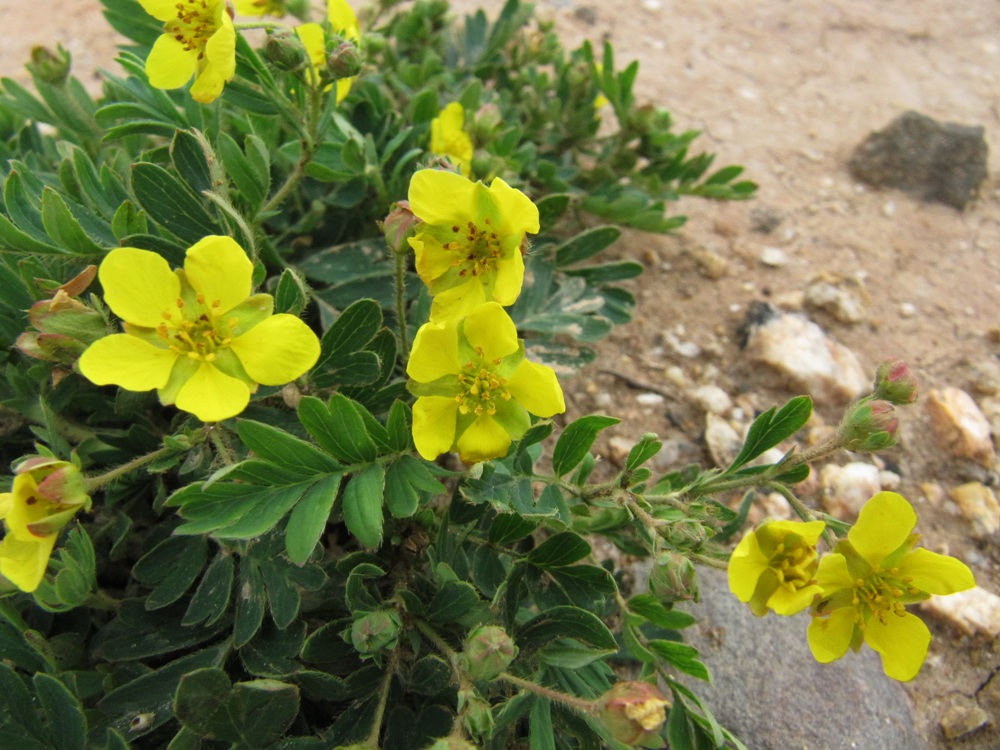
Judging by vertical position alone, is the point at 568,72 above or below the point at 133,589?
above

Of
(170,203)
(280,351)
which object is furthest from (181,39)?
(280,351)

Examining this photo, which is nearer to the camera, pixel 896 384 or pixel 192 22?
pixel 896 384

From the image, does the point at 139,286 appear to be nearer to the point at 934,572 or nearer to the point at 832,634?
the point at 832,634

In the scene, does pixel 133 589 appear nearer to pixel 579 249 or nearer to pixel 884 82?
pixel 579 249

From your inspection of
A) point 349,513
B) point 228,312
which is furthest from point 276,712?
point 228,312

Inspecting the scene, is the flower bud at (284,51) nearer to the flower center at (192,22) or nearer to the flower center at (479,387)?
the flower center at (192,22)

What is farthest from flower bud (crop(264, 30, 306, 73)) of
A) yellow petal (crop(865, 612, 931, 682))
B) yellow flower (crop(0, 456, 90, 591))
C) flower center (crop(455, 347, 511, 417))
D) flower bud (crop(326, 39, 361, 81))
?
yellow petal (crop(865, 612, 931, 682))
